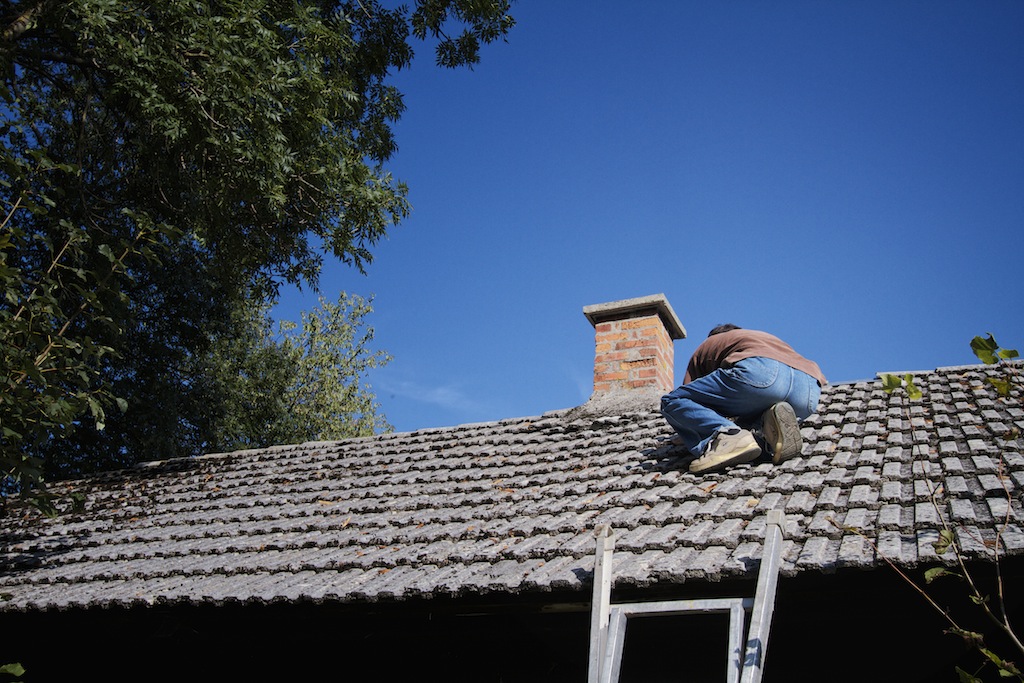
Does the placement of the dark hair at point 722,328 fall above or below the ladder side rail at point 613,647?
above

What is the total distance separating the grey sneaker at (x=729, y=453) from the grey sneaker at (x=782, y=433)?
135mm

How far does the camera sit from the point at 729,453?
580 cm

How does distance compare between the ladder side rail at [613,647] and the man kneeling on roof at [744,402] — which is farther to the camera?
the man kneeling on roof at [744,402]

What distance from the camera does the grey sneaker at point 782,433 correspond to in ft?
19.1

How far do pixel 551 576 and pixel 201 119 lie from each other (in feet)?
22.0

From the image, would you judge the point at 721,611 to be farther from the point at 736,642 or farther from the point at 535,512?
the point at 535,512

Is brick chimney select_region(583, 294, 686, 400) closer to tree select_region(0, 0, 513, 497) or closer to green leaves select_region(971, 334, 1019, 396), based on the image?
tree select_region(0, 0, 513, 497)

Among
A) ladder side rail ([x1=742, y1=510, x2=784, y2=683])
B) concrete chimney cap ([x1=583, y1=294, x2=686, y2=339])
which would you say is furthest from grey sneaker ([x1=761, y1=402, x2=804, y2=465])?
concrete chimney cap ([x1=583, y1=294, x2=686, y2=339])

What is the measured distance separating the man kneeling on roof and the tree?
3773mm

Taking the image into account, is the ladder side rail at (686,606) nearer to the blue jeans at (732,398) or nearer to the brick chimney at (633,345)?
the blue jeans at (732,398)

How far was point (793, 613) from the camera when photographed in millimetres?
4492

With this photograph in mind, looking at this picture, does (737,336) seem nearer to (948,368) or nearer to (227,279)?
(948,368)

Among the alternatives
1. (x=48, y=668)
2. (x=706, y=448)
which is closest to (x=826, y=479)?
(x=706, y=448)

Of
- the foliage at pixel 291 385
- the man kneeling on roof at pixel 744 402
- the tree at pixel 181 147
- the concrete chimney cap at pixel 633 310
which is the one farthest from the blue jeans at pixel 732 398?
the foliage at pixel 291 385
